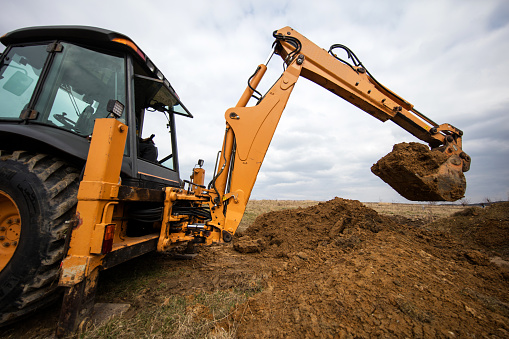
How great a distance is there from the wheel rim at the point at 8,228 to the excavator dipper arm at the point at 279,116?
1.87m

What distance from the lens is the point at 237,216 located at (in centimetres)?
303

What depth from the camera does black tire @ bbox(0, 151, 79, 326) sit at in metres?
1.74

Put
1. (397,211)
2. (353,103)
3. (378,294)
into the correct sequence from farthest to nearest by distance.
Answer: (397,211)
(353,103)
(378,294)

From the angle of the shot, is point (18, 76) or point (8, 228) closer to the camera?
point (8, 228)

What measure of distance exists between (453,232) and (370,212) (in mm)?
2452

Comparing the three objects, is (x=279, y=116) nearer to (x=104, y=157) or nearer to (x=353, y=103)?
(x=353, y=103)

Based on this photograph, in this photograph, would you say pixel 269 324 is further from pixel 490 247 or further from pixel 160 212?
pixel 490 247

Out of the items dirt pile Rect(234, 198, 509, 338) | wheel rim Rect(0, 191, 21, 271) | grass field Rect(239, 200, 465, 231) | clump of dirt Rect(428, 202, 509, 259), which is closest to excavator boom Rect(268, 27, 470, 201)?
dirt pile Rect(234, 198, 509, 338)

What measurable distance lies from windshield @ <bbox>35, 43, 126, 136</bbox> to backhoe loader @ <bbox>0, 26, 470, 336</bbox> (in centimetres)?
1

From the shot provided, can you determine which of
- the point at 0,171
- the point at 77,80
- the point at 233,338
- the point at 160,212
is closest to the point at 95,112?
the point at 77,80

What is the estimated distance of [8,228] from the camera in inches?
82.0

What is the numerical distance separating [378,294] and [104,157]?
255 centimetres

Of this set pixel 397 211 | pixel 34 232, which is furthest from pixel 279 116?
pixel 397 211

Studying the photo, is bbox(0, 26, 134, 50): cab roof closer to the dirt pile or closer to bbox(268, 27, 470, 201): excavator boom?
bbox(268, 27, 470, 201): excavator boom
